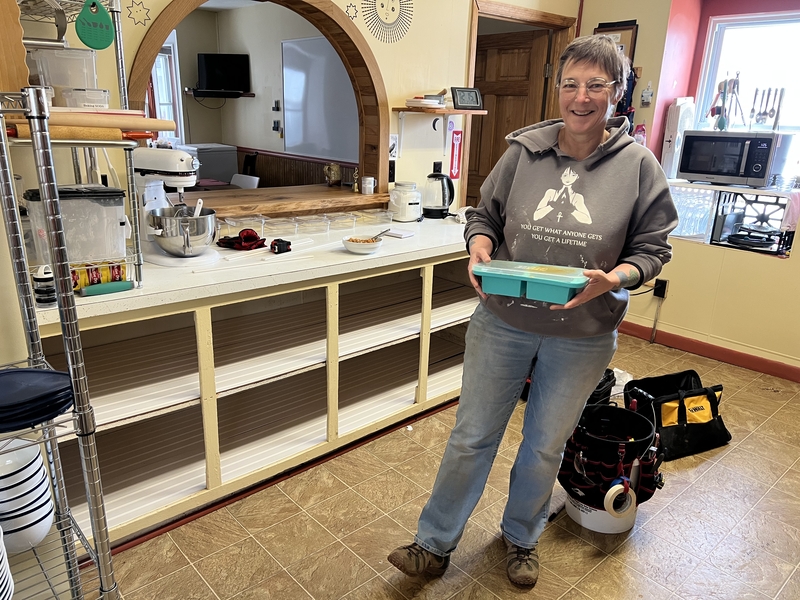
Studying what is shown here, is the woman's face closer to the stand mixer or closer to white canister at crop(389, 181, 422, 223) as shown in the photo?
the stand mixer

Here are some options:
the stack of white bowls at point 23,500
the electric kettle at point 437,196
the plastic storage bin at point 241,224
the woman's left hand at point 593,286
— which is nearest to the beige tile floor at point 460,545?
the stack of white bowls at point 23,500

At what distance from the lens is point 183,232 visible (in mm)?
2055

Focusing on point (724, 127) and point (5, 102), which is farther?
point (724, 127)

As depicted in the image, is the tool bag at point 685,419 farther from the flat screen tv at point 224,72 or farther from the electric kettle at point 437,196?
the flat screen tv at point 224,72

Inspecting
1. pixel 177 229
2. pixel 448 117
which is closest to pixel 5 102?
pixel 177 229

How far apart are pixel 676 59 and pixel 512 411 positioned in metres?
3.25

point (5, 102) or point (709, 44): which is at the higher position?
point (709, 44)

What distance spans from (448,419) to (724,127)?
2678 millimetres

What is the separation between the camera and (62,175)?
212 cm

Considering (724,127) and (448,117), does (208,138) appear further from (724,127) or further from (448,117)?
(724,127)

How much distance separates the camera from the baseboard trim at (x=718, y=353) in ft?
11.3

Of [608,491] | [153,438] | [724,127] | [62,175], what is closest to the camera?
[608,491]

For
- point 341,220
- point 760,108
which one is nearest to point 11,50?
point 341,220

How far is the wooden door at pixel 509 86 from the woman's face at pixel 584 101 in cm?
278
